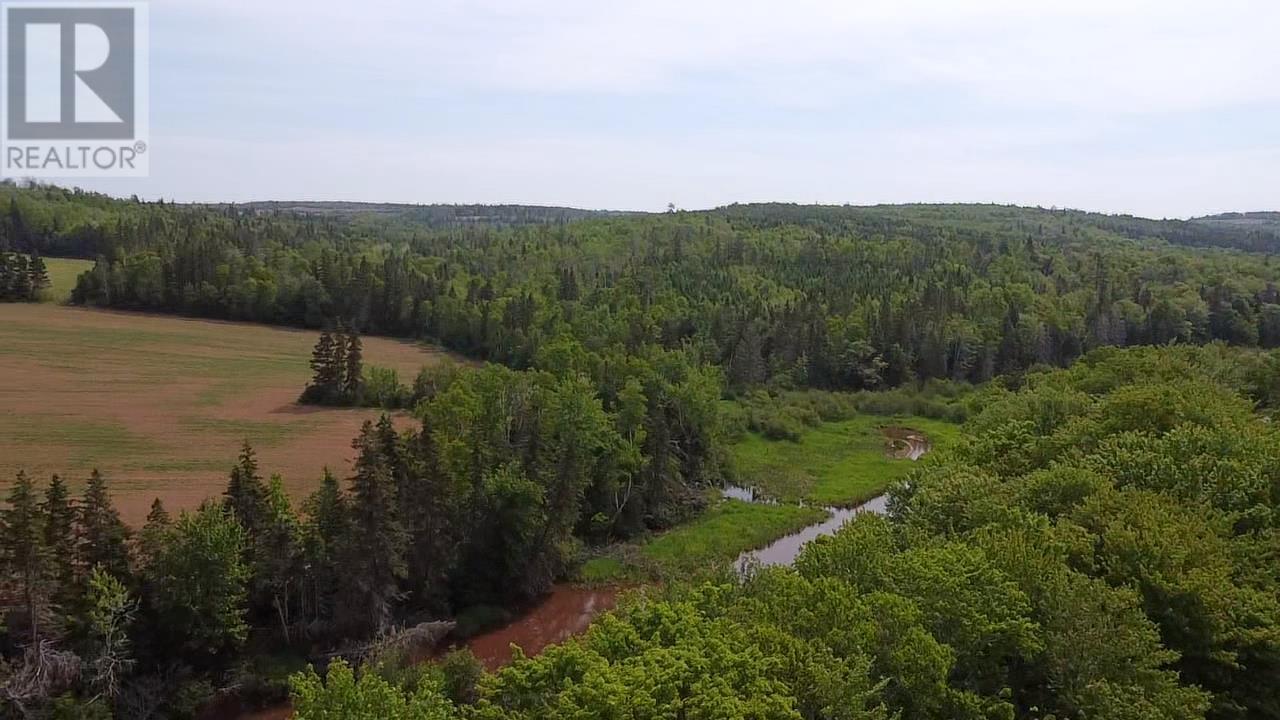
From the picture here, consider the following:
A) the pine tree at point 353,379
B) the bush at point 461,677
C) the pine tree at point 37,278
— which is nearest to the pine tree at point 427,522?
the bush at point 461,677

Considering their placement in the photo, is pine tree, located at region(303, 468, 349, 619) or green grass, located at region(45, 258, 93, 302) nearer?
pine tree, located at region(303, 468, 349, 619)

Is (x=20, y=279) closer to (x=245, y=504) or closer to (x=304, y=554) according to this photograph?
(x=245, y=504)

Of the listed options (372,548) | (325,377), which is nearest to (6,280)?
(325,377)

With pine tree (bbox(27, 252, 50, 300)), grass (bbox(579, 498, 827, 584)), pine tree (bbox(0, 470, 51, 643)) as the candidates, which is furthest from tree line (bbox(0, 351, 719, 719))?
pine tree (bbox(27, 252, 50, 300))

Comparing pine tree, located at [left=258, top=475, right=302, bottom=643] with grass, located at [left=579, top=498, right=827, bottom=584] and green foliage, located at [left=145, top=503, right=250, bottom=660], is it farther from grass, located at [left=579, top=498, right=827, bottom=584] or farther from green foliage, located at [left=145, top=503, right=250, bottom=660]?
grass, located at [left=579, top=498, right=827, bottom=584]

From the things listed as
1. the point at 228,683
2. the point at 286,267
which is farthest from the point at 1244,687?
the point at 286,267

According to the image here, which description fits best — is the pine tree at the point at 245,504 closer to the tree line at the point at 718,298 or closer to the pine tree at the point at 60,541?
the pine tree at the point at 60,541
